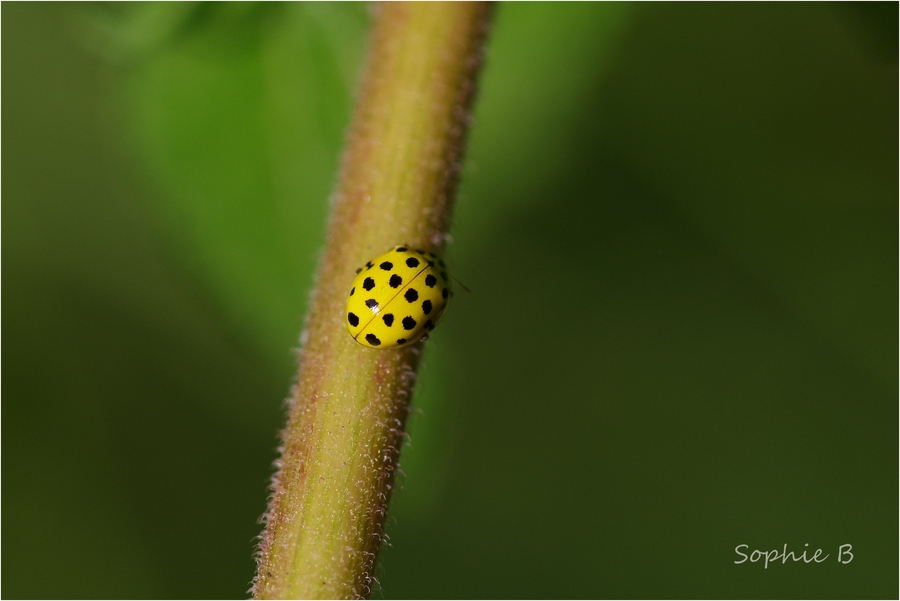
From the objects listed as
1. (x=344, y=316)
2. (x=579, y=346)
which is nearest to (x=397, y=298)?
(x=344, y=316)

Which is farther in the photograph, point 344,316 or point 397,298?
point 397,298

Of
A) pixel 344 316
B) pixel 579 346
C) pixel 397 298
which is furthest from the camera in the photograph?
pixel 579 346

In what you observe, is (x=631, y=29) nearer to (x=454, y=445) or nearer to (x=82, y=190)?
(x=454, y=445)

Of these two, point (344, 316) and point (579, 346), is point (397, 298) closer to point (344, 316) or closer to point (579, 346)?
point (344, 316)

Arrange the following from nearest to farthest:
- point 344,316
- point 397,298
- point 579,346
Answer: point 344,316, point 397,298, point 579,346

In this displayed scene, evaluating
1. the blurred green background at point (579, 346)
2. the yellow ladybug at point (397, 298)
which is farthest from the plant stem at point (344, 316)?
the blurred green background at point (579, 346)

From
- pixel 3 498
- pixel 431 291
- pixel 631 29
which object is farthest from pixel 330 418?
pixel 3 498

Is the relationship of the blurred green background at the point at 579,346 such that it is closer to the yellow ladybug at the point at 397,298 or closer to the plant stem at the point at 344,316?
the yellow ladybug at the point at 397,298

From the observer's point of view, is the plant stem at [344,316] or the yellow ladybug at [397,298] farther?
the yellow ladybug at [397,298]
